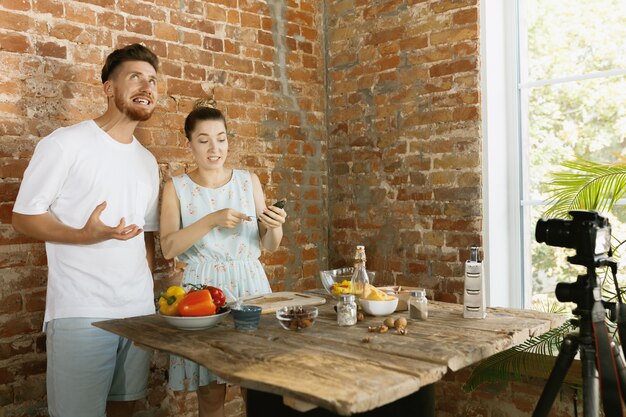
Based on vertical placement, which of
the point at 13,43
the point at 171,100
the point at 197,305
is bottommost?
the point at 197,305

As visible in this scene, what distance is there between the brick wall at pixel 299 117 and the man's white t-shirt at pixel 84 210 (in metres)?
0.36

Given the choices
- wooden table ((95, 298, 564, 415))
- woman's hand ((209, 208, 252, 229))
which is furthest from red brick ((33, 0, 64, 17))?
wooden table ((95, 298, 564, 415))

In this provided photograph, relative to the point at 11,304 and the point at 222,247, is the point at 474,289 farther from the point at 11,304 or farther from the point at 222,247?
the point at 11,304

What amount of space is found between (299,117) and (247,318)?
2224mm

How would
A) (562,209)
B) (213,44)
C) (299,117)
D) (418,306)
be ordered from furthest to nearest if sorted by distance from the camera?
1. (299,117)
2. (213,44)
3. (562,209)
4. (418,306)

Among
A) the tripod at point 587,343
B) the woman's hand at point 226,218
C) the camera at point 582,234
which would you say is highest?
the woman's hand at point 226,218

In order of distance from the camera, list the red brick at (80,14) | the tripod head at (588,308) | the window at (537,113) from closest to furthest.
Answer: the tripod head at (588,308)
the red brick at (80,14)
the window at (537,113)

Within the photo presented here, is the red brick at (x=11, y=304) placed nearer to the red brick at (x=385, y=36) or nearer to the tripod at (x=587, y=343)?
the tripod at (x=587, y=343)

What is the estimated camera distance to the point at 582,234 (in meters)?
2.00

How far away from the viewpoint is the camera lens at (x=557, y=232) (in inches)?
80.4

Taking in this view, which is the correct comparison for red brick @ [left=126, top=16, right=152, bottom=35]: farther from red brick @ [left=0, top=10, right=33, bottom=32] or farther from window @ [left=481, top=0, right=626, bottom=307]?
window @ [left=481, top=0, right=626, bottom=307]

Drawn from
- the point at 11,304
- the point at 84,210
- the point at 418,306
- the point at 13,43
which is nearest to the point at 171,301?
the point at 84,210

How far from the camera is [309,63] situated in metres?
4.21

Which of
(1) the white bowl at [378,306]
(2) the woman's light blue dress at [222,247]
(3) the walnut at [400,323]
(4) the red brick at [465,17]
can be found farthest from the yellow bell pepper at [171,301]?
(4) the red brick at [465,17]
